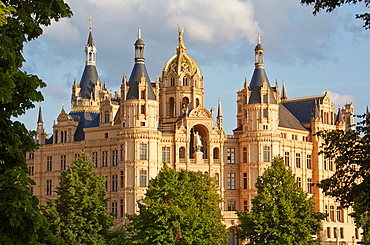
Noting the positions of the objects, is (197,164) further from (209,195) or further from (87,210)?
(87,210)

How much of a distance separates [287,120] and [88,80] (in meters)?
34.1

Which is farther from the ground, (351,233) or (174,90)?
(174,90)

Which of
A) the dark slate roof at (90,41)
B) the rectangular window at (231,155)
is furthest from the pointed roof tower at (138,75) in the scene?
the dark slate roof at (90,41)

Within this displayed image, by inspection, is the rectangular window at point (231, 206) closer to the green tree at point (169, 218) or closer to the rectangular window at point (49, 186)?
the rectangular window at point (49, 186)

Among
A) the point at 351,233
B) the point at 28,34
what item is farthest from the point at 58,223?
the point at 351,233

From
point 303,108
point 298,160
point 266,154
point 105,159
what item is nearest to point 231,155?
point 266,154

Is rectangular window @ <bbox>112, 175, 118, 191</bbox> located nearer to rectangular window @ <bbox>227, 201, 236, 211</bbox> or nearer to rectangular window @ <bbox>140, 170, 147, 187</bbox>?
rectangular window @ <bbox>140, 170, 147, 187</bbox>

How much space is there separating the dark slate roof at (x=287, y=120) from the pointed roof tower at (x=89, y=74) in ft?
101

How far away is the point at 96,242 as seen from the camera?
5975cm

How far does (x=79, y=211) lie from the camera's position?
60406 mm

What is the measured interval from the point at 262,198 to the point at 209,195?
17.6m

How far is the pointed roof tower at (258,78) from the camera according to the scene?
10325 cm

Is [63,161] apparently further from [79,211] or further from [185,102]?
[79,211]

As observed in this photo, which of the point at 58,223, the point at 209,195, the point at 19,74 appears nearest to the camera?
the point at 19,74
